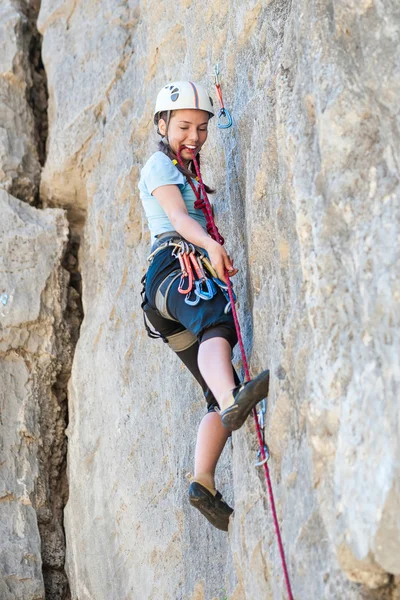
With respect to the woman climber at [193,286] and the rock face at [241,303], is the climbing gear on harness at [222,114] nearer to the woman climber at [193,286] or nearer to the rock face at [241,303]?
the rock face at [241,303]

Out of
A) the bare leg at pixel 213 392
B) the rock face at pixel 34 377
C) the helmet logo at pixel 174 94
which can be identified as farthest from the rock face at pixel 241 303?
the helmet logo at pixel 174 94

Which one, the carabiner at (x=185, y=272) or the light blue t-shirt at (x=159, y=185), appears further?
the light blue t-shirt at (x=159, y=185)

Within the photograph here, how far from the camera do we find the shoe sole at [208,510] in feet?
12.1

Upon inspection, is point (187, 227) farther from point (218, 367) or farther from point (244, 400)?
point (244, 400)

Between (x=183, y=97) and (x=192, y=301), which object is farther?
(x=183, y=97)

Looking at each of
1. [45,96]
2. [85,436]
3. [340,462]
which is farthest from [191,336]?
[45,96]

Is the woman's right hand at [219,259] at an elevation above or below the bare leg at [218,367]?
above

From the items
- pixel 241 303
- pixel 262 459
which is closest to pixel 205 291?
pixel 241 303

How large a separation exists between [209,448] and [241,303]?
677mm

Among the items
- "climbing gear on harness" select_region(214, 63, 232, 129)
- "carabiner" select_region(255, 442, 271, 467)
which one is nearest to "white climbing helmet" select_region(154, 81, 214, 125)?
"climbing gear on harness" select_region(214, 63, 232, 129)

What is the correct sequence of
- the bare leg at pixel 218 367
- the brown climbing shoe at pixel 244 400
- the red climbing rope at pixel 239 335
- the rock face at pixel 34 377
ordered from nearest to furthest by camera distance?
the red climbing rope at pixel 239 335, the brown climbing shoe at pixel 244 400, the bare leg at pixel 218 367, the rock face at pixel 34 377

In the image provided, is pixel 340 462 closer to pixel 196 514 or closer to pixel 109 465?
pixel 196 514

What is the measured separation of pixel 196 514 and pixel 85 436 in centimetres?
178

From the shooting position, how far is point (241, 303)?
13.3ft
